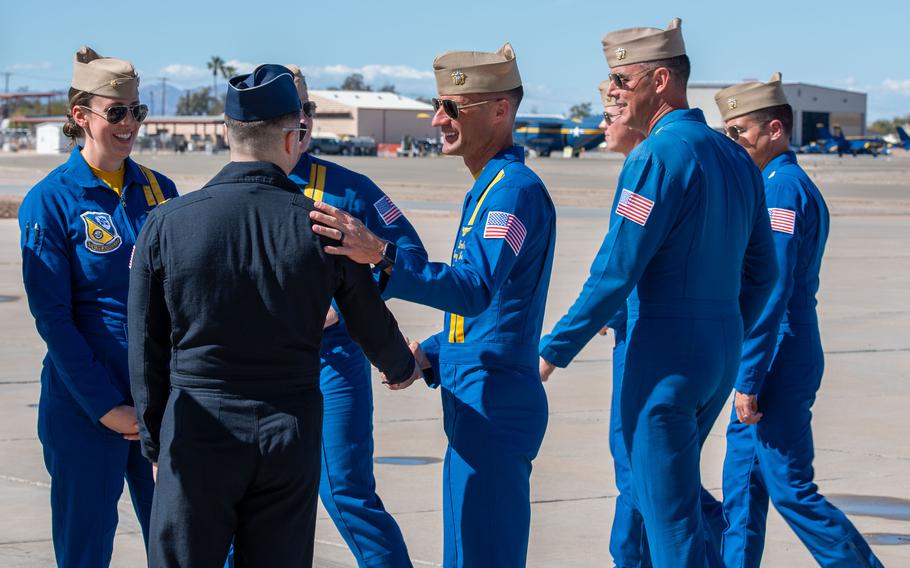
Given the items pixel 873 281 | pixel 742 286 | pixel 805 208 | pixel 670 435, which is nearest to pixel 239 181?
pixel 670 435

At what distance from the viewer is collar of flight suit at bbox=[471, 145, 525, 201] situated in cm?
384

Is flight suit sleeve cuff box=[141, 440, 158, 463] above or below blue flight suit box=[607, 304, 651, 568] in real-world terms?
above

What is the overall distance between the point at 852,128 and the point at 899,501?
489 feet

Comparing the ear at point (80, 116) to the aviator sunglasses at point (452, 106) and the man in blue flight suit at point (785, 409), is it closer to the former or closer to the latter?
the aviator sunglasses at point (452, 106)

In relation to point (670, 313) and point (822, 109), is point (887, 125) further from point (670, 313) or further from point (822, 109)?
point (670, 313)

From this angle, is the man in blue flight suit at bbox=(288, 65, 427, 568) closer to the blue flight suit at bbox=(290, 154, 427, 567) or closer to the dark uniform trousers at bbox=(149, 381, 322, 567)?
the blue flight suit at bbox=(290, 154, 427, 567)

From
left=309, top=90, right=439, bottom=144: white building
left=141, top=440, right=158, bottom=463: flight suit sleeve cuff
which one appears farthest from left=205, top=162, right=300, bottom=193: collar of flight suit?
left=309, top=90, right=439, bottom=144: white building

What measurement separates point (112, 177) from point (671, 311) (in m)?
1.89

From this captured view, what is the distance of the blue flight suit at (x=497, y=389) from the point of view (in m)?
3.70

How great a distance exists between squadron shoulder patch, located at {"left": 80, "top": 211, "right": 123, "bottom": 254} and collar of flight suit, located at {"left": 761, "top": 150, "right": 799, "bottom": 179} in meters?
2.51

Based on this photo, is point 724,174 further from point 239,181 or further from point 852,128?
point 852,128

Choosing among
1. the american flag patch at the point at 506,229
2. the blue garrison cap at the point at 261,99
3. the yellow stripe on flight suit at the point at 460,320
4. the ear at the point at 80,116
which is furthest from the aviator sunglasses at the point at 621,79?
the ear at the point at 80,116

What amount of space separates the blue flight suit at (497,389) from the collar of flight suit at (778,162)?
1447 mm

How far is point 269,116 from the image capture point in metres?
2.99
